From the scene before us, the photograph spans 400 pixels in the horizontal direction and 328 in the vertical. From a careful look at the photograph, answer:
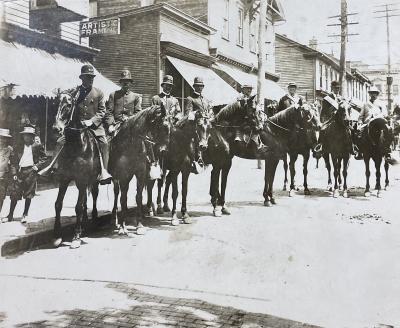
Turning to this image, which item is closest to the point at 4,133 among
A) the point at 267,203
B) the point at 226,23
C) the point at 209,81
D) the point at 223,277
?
the point at 223,277

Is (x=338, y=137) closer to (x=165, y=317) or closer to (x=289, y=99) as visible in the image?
(x=289, y=99)

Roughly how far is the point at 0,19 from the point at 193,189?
16.0 feet

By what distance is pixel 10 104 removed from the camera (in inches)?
289

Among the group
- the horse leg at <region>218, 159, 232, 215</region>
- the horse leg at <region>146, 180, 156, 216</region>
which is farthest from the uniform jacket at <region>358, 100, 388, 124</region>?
the horse leg at <region>146, 180, 156, 216</region>

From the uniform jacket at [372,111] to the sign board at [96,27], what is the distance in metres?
4.77

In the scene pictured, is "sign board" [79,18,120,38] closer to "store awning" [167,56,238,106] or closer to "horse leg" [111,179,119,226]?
"horse leg" [111,179,119,226]

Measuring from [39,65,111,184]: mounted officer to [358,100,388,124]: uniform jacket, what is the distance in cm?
460

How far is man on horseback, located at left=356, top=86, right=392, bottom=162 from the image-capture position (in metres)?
7.71

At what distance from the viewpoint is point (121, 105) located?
7223mm

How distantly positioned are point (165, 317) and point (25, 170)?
10.3ft

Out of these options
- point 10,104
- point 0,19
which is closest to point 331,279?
point 10,104

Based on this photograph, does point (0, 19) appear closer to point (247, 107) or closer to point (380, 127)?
point (247, 107)

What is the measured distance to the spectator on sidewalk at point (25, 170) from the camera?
20.4ft

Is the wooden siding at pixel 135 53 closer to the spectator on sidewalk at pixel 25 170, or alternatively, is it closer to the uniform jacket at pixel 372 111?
the spectator on sidewalk at pixel 25 170
